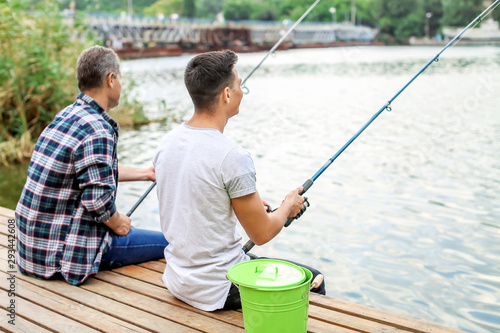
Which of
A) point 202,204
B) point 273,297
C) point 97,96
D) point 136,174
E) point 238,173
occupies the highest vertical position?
point 97,96

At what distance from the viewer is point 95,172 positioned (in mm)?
2449

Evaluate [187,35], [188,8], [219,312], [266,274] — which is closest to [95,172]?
[219,312]

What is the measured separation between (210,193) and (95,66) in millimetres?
962

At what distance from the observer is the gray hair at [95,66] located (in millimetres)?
2582

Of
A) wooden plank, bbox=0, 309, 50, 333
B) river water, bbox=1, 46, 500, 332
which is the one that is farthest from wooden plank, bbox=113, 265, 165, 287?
river water, bbox=1, 46, 500, 332

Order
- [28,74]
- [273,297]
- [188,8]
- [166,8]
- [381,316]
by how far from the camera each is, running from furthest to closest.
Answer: [166,8], [188,8], [28,74], [381,316], [273,297]

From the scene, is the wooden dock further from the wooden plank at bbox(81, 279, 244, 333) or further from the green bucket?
the green bucket

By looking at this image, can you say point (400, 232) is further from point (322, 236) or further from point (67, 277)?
point (67, 277)

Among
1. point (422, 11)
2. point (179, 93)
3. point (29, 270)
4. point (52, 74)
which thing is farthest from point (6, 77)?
point (422, 11)

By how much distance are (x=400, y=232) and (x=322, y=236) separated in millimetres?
796

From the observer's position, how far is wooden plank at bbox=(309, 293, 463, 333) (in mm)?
2293

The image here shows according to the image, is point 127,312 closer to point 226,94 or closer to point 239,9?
point 226,94

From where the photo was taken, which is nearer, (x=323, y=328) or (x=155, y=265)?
(x=323, y=328)

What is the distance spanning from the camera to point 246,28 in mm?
62281
